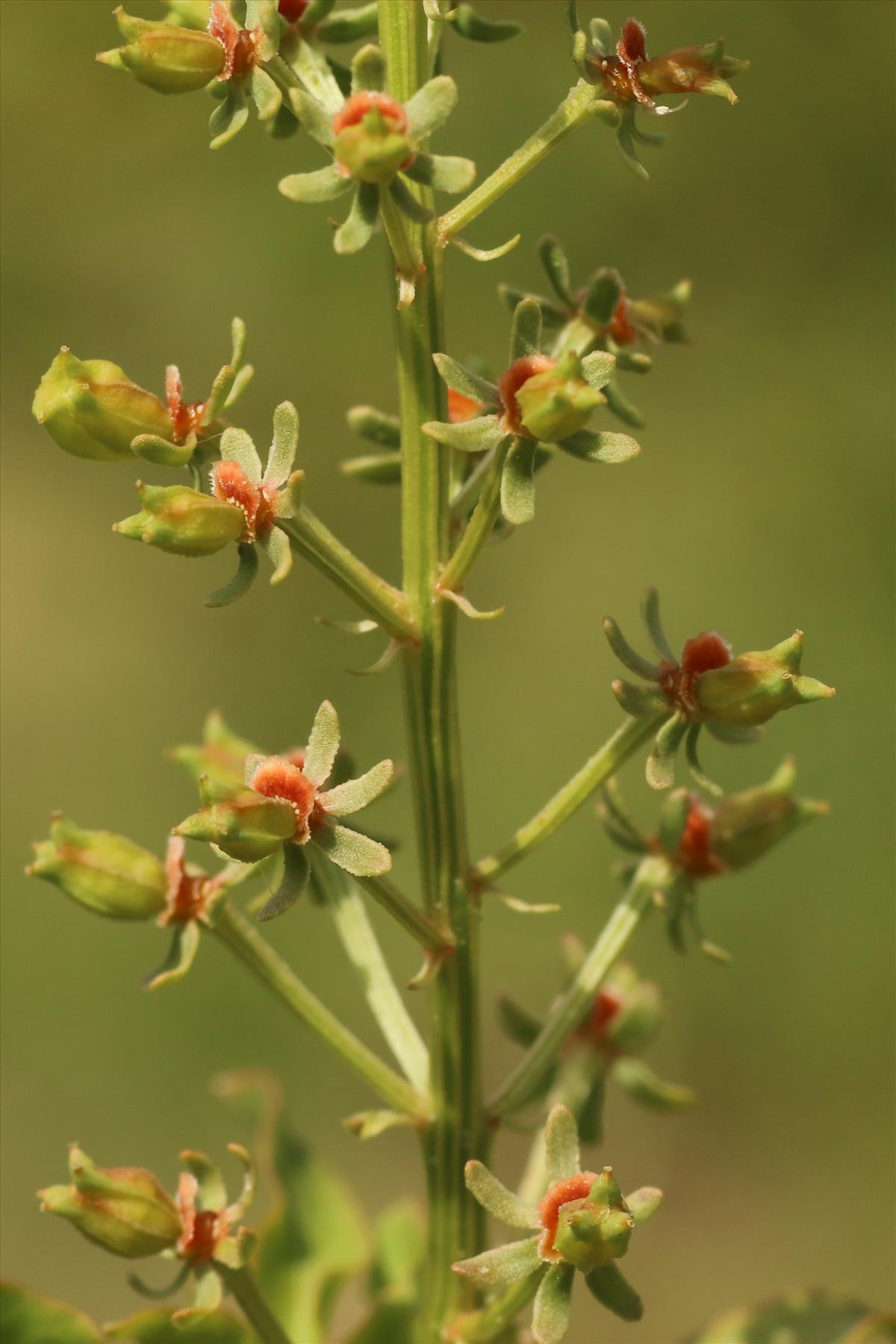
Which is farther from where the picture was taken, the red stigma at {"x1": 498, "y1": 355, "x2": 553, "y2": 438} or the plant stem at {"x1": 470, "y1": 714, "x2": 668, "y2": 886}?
the plant stem at {"x1": 470, "y1": 714, "x2": 668, "y2": 886}

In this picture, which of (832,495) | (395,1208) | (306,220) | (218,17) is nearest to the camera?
(218,17)

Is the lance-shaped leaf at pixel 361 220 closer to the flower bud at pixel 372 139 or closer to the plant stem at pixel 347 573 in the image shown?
the flower bud at pixel 372 139

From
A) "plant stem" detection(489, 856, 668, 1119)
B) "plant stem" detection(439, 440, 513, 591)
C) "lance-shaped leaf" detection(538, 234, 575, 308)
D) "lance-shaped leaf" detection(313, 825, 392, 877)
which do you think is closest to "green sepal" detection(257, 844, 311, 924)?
"lance-shaped leaf" detection(313, 825, 392, 877)

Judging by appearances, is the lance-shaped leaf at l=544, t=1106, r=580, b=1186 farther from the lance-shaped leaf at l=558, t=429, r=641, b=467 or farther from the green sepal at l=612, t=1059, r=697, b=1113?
the lance-shaped leaf at l=558, t=429, r=641, b=467

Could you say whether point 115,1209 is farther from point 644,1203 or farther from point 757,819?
point 757,819

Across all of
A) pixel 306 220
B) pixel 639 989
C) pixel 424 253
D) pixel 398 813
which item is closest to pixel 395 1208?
pixel 639 989

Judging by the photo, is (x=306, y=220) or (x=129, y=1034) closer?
(x=129, y=1034)

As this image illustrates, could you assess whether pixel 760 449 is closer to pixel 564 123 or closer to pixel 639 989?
pixel 639 989
